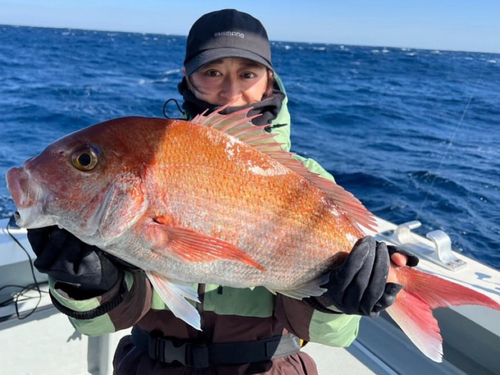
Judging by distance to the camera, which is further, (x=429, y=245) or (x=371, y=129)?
(x=371, y=129)

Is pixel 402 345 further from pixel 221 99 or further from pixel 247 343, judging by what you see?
pixel 221 99

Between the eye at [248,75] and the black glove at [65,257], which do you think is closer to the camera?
the black glove at [65,257]

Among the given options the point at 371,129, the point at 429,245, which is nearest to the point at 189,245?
the point at 429,245

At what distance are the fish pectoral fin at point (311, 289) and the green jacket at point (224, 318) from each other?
0.27 metres

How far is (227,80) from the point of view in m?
2.15

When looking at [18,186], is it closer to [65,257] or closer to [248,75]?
[65,257]

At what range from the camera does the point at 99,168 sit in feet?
4.41

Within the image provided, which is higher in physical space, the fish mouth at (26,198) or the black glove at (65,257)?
the fish mouth at (26,198)

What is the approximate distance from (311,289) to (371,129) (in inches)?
528

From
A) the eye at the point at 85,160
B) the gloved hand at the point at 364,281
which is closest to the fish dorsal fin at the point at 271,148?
the gloved hand at the point at 364,281

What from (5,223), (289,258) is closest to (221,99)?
(289,258)

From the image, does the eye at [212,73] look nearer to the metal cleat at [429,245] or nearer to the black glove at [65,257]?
the black glove at [65,257]

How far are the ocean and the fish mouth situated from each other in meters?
5.53

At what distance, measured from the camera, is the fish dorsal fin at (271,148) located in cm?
150
